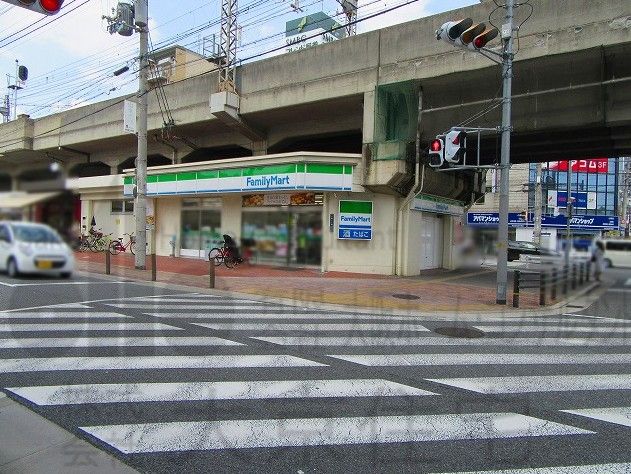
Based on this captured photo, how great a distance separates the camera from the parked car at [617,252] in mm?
2771

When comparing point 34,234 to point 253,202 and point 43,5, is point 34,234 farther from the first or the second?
point 253,202

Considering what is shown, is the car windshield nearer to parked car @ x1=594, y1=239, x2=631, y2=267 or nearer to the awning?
the awning

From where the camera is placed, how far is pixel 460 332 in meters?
8.43

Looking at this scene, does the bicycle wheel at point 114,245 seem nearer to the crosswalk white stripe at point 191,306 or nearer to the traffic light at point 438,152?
the crosswalk white stripe at point 191,306

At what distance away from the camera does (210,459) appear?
3.53 metres

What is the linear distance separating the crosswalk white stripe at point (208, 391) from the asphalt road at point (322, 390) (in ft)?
0.07

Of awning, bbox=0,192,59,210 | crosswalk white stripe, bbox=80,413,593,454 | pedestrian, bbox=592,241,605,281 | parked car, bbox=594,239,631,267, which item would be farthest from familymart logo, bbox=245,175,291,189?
awning, bbox=0,192,59,210

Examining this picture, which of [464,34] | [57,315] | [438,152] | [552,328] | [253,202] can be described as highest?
[464,34]

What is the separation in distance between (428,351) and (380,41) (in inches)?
524

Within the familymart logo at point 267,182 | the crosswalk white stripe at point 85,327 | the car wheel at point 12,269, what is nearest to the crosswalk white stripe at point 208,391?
the crosswalk white stripe at point 85,327

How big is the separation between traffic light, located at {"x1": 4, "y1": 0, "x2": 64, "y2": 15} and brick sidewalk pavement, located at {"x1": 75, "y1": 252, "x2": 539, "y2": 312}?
673cm

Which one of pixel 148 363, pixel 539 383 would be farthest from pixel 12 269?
pixel 539 383

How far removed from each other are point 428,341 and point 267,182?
34.6 feet

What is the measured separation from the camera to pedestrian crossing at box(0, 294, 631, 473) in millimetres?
3889
